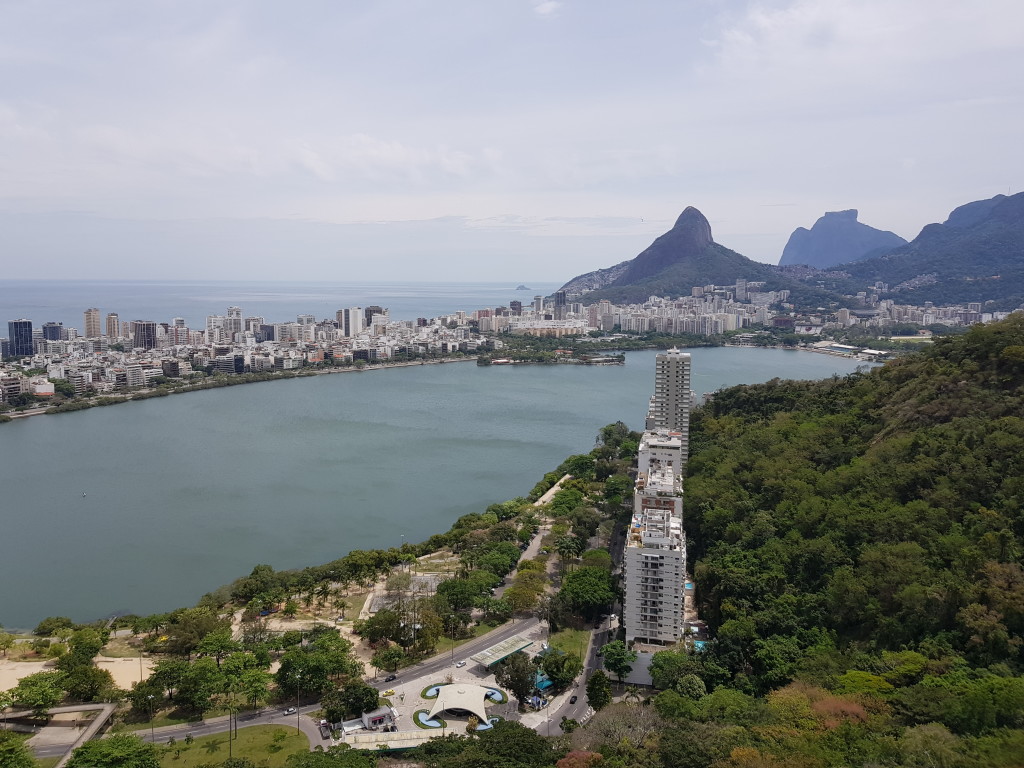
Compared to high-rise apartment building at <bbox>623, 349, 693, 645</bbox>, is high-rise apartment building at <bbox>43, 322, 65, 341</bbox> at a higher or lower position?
higher

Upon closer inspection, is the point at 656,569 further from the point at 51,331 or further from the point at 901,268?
the point at 901,268

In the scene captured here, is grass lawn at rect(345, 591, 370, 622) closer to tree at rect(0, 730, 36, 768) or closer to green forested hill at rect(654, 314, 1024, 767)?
tree at rect(0, 730, 36, 768)

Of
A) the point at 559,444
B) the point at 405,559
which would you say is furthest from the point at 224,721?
the point at 559,444

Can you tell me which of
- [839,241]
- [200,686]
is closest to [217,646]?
[200,686]

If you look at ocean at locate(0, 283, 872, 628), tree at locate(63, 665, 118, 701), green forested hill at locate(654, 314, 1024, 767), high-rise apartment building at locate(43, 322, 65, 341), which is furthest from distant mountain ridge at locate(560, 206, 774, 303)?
tree at locate(63, 665, 118, 701)

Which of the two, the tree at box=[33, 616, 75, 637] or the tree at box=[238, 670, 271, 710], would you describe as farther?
the tree at box=[33, 616, 75, 637]

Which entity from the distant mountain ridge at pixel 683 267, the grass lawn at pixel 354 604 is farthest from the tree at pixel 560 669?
the distant mountain ridge at pixel 683 267
